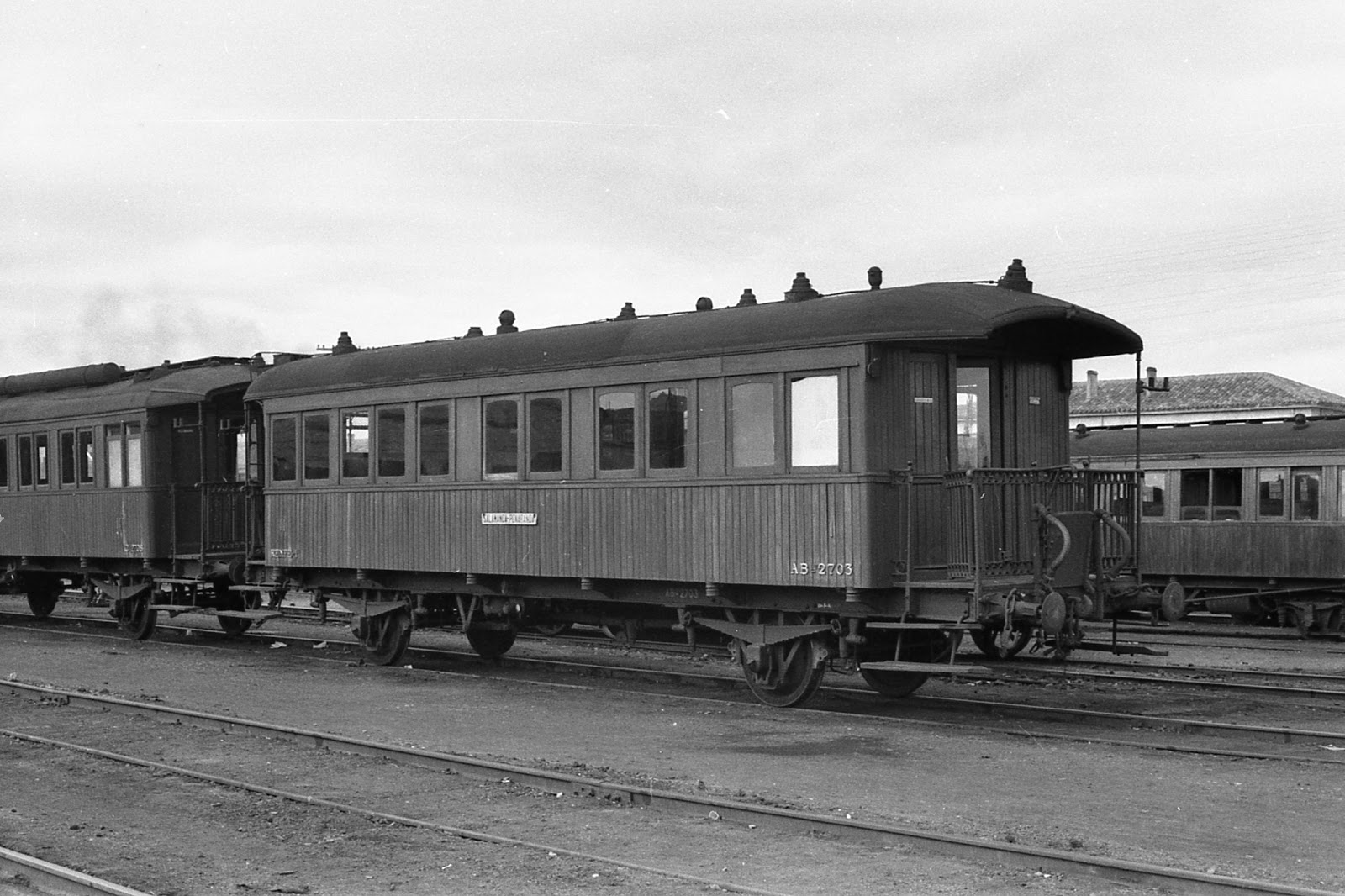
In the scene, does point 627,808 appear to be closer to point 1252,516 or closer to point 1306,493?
point 1306,493

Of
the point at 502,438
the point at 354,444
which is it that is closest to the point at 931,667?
the point at 502,438

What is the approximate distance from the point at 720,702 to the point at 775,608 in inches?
48.0

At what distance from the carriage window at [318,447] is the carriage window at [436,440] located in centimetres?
181

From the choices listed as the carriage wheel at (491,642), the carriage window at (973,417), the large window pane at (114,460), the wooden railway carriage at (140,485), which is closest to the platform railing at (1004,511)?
the carriage window at (973,417)

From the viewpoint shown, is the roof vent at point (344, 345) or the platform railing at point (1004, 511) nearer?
the platform railing at point (1004, 511)

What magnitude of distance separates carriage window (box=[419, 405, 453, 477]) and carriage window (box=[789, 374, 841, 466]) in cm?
488

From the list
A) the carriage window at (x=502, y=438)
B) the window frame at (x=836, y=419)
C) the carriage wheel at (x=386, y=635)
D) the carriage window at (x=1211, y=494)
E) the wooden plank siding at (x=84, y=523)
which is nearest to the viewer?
the window frame at (x=836, y=419)

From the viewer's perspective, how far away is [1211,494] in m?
24.0

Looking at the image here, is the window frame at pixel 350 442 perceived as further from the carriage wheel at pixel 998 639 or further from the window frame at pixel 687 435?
the carriage wheel at pixel 998 639

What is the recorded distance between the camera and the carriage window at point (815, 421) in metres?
13.0

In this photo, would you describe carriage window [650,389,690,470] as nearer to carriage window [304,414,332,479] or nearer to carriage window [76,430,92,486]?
carriage window [304,414,332,479]

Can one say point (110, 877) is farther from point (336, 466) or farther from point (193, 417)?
point (193, 417)

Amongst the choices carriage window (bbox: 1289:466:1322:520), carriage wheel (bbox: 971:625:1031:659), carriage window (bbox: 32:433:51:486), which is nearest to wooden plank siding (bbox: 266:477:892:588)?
carriage wheel (bbox: 971:625:1031:659)

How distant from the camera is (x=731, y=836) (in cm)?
870
